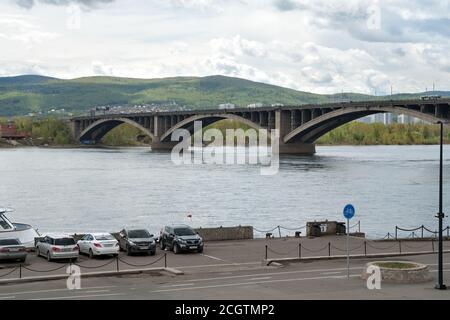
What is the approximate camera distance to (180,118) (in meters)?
198

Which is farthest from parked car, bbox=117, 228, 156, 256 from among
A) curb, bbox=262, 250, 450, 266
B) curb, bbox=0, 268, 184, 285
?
curb, bbox=262, 250, 450, 266

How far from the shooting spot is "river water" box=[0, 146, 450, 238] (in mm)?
65375

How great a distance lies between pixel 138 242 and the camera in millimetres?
37406

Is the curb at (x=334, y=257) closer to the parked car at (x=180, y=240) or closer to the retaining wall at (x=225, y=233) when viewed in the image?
the parked car at (x=180, y=240)

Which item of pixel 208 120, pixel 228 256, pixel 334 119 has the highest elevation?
pixel 208 120

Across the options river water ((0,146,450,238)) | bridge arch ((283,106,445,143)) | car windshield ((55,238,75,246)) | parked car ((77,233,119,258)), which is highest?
Answer: bridge arch ((283,106,445,143))

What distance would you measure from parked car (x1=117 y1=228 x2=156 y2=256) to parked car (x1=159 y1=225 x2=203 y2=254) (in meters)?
1.18

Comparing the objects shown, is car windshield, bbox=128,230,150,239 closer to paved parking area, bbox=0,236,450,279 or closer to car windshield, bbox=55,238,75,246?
paved parking area, bbox=0,236,450,279

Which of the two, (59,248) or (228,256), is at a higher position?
(59,248)

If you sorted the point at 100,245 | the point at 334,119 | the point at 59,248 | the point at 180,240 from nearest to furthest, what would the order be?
1. the point at 59,248
2. the point at 100,245
3. the point at 180,240
4. the point at 334,119

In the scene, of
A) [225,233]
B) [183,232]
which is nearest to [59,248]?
[183,232]

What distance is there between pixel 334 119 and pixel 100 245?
375 feet

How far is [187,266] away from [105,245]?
190 inches

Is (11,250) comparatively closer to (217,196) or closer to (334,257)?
(334,257)
